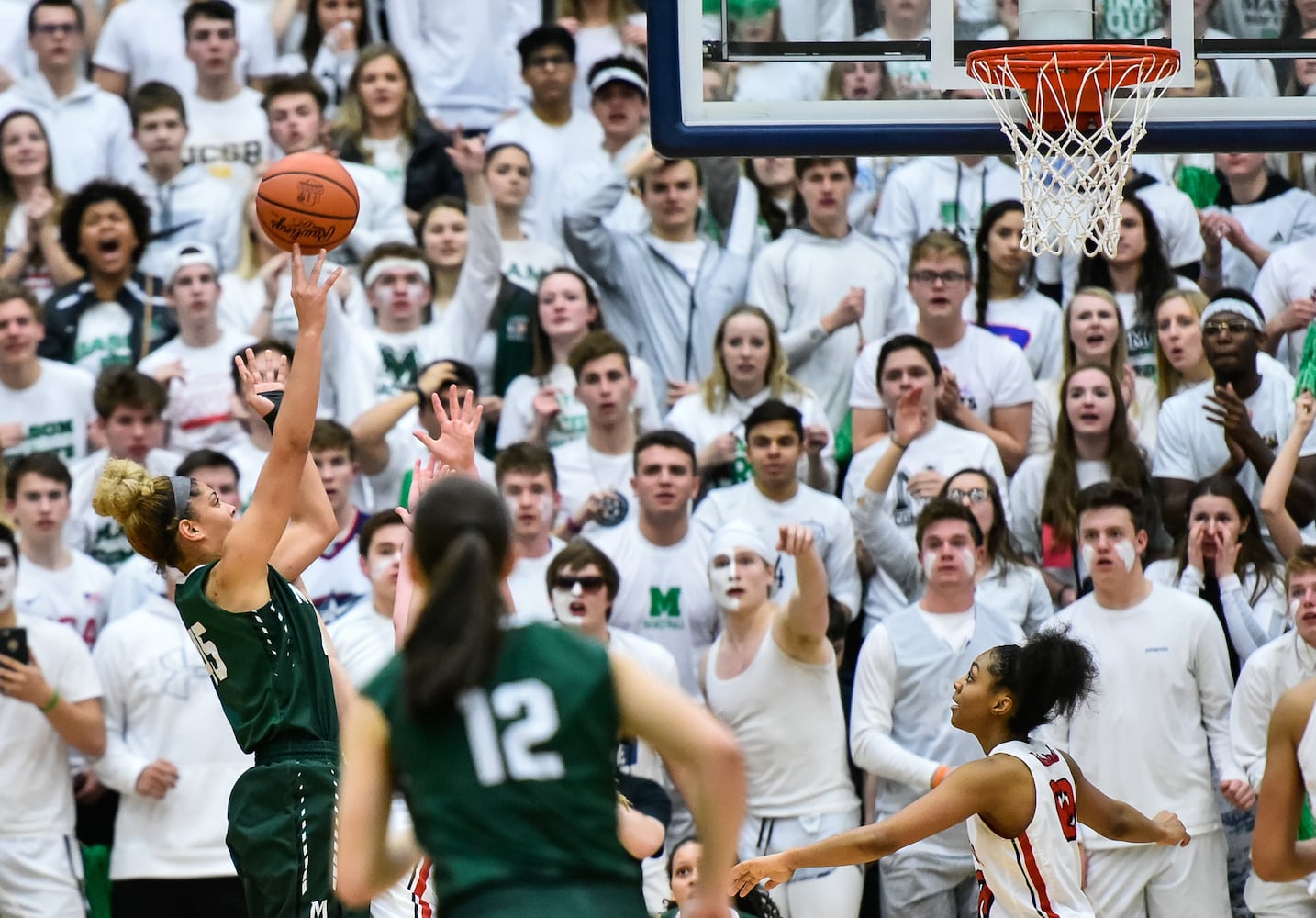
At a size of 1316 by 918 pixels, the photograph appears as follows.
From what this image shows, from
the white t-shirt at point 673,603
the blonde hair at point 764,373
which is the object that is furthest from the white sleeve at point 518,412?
the white t-shirt at point 673,603

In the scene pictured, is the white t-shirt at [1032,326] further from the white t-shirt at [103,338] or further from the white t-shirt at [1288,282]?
the white t-shirt at [103,338]

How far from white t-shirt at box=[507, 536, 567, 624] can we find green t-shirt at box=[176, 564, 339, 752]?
124 inches

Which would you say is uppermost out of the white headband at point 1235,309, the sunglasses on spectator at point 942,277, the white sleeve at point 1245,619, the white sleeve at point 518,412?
the sunglasses on spectator at point 942,277

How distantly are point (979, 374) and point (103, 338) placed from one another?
468 centimetres

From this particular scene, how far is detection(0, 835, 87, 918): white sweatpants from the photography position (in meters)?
7.91

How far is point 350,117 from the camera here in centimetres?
1115

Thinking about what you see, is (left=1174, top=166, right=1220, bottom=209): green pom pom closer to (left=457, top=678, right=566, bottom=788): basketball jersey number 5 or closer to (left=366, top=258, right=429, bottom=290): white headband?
(left=366, top=258, right=429, bottom=290): white headband

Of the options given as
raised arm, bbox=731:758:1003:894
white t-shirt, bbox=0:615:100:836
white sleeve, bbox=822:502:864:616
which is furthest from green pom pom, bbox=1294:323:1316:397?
white t-shirt, bbox=0:615:100:836

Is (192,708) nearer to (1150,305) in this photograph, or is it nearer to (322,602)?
(322,602)

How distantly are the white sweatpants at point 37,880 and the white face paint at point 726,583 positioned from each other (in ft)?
9.92

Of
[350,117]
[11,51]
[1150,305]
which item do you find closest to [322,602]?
[350,117]

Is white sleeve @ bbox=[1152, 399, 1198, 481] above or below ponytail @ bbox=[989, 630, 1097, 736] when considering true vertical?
above

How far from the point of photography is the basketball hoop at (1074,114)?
663 cm

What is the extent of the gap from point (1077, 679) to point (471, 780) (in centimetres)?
288
